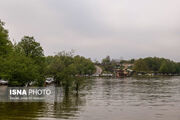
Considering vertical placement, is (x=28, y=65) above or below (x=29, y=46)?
below

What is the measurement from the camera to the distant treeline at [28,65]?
2921 cm

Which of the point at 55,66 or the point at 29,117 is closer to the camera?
the point at 29,117

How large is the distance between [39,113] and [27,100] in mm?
8874

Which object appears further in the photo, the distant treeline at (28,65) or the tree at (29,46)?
the tree at (29,46)

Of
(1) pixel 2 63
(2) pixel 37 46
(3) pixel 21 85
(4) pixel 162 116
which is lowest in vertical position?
(4) pixel 162 116

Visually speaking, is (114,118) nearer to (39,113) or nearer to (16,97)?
(39,113)

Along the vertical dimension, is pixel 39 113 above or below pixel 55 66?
below

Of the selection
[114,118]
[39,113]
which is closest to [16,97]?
[39,113]

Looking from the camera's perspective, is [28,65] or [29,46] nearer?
[28,65]

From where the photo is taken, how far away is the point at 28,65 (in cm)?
3288

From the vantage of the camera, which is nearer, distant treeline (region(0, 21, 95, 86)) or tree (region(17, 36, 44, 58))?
distant treeline (region(0, 21, 95, 86))

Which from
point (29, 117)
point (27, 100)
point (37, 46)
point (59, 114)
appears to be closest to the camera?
point (29, 117)

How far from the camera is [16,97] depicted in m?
32.2

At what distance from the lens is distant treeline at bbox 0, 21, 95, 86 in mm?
29209
